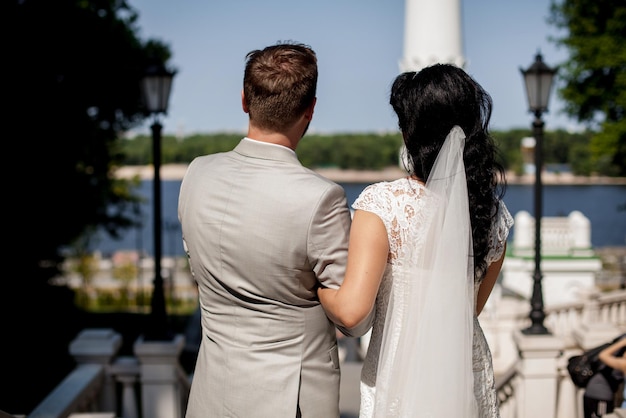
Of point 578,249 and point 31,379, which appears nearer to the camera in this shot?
point 31,379

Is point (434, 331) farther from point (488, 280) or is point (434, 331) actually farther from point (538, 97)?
point (538, 97)

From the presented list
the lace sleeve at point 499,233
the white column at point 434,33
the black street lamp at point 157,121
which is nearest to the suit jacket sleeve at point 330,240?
the lace sleeve at point 499,233

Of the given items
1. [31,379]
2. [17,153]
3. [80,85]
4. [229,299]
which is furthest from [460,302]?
[80,85]

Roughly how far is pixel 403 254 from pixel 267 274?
490mm

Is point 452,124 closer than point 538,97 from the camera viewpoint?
Yes

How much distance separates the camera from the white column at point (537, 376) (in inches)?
262

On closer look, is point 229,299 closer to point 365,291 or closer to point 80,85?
point 365,291

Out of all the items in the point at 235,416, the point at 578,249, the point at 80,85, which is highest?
the point at 80,85

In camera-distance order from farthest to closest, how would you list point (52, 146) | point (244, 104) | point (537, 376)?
point (52, 146) < point (537, 376) < point (244, 104)

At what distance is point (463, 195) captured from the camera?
247cm

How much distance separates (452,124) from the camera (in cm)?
238

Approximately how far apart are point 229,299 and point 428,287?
68cm

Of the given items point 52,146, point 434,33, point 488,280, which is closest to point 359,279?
point 488,280

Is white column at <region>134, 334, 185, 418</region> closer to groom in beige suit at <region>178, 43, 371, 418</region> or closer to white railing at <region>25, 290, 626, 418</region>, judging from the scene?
white railing at <region>25, 290, 626, 418</region>
